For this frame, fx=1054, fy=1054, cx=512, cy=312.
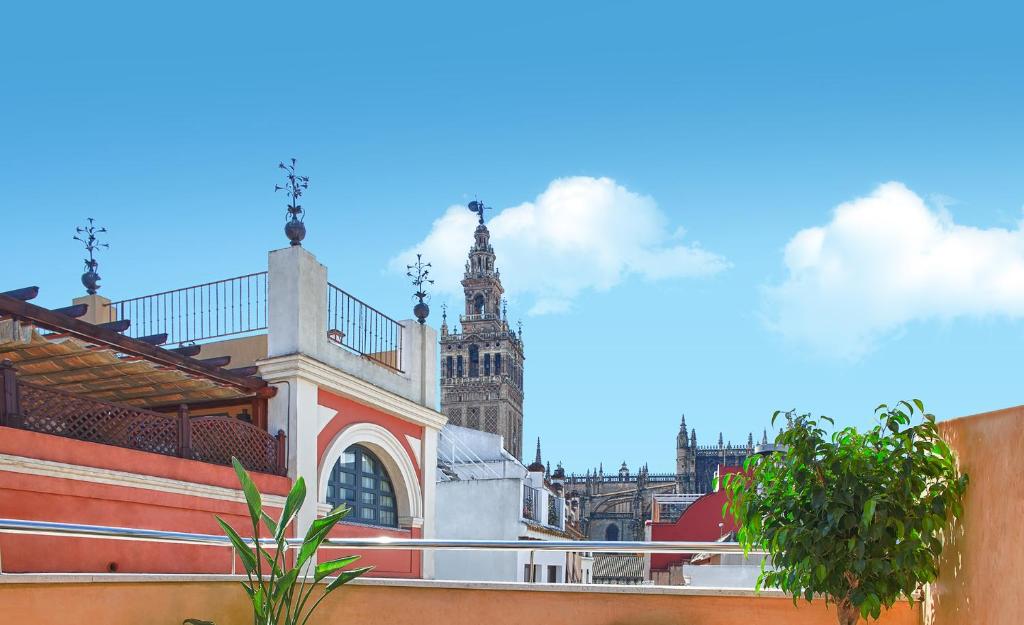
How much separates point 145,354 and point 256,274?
2603mm

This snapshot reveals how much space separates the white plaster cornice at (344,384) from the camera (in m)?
12.5

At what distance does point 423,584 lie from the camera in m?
7.02

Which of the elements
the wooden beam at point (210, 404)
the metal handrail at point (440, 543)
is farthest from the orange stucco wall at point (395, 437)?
the metal handrail at point (440, 543)

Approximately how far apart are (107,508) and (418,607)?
4468mm

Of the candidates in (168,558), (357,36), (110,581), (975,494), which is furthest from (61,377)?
(975,494)

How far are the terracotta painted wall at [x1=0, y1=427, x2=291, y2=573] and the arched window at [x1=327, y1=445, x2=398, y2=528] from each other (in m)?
1.93

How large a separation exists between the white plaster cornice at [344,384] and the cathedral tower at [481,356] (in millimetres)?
73902

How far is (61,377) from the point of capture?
1211 centimetres

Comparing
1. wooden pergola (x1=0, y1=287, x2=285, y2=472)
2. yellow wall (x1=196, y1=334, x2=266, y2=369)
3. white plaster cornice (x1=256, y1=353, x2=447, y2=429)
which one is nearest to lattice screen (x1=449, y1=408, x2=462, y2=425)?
white plaster cornice (x1=256, y1=353, x2=447, y2=429)

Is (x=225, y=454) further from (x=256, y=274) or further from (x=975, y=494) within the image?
(x=975, y=494)

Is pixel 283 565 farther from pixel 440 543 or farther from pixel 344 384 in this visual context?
pixel 344 384

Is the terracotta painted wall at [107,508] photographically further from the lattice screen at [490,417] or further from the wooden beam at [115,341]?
the lattice screen at [490,417]

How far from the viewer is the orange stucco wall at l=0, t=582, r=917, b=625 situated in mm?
5996

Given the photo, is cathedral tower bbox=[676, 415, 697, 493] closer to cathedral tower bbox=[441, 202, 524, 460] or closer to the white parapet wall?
cathedral tower bbox=[441, 202, 524, 460]
